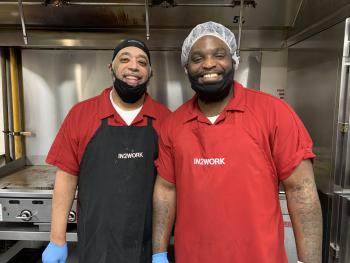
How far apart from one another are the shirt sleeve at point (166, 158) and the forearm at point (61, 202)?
1.14 feet

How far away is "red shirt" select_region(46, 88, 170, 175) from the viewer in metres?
1.04

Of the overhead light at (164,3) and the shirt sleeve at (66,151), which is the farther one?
the overhead light at (164,3)

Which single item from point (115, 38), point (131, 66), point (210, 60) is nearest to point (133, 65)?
point (131, 66)

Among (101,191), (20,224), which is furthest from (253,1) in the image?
(20,224)

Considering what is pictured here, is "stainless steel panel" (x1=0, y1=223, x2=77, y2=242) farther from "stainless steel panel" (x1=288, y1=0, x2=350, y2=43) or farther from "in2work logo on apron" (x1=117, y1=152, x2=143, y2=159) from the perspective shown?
"stainless steel panel" (x1=288, y1=0, x2=350, y2=43)

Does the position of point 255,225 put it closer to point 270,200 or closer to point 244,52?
point 270,200

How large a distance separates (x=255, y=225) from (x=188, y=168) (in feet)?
0.82

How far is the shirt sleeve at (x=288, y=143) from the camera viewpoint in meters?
0.81

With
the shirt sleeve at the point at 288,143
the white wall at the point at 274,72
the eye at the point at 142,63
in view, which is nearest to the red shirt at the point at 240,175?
the shirt sleeve at the point at 288,143

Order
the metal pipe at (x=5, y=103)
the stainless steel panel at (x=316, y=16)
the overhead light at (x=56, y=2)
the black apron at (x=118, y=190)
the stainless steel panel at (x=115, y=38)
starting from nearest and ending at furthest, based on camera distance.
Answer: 1. the black apron at (x=118, y=190)
2. the stainless steel panel at (x=316, y=16)
3. the overhead light at (x=56, y=2)
4. the stainless steel panel at (x=115, y=38)
5. the metal pipe at (x=5, y=103)

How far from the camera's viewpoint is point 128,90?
100 centimetres

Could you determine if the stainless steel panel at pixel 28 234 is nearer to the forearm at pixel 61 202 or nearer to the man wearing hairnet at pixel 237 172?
the forearm at pixel 61 202

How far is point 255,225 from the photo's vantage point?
84cm

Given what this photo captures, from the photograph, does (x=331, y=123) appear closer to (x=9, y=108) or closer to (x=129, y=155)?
(x=129, y=155)
